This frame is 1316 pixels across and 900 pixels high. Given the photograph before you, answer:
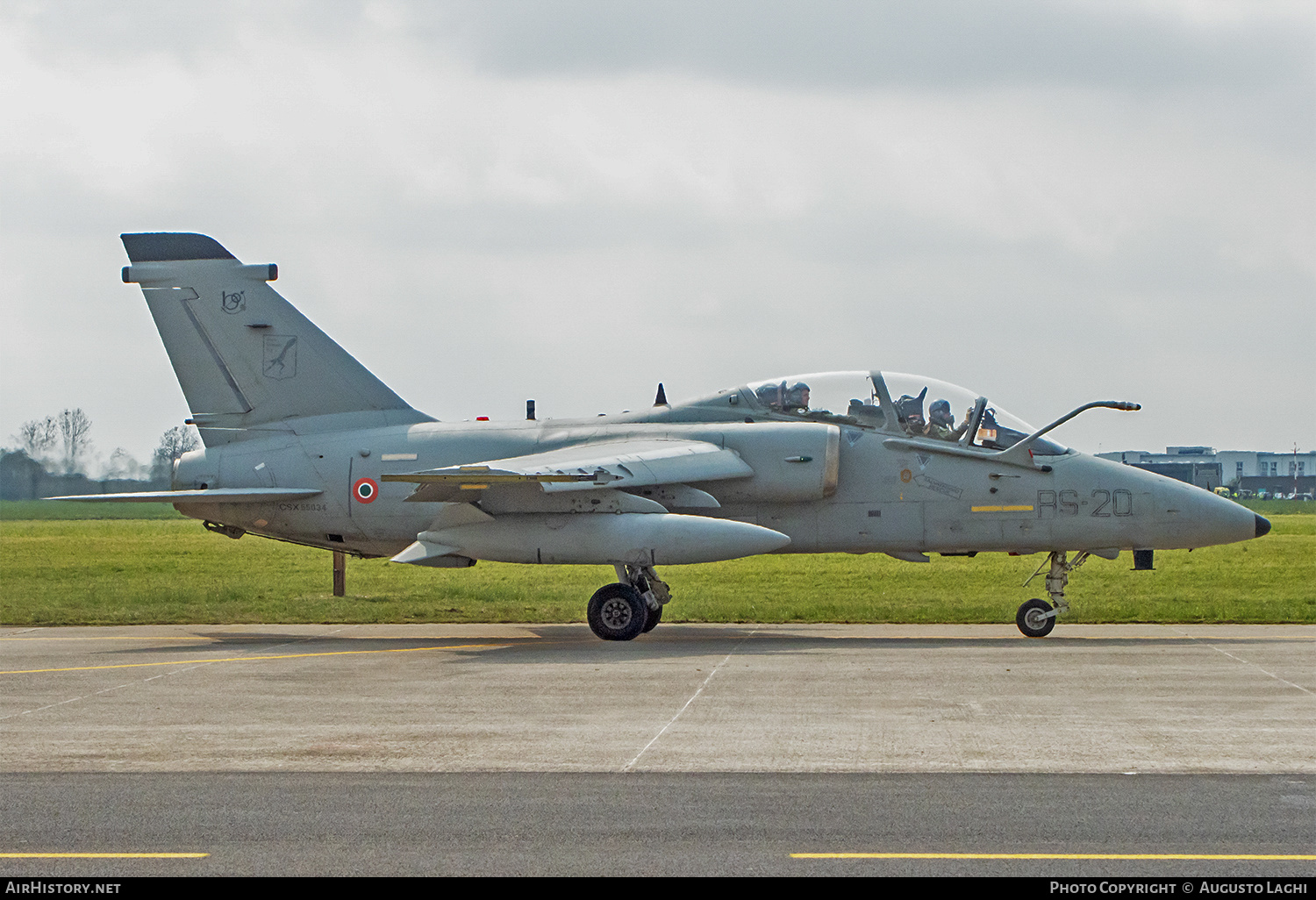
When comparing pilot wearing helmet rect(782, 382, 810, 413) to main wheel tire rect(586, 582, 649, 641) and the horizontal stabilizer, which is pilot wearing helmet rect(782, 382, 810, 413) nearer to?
main wheel tire rect(586, 582, 649, 641)

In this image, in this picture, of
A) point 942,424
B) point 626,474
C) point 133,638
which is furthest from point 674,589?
point 133,638

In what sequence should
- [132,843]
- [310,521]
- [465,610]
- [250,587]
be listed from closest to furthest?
[132,843] → [310,521] → [465,610] → [250,587]

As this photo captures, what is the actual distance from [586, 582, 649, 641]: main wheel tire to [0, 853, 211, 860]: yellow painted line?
10242 millimetres

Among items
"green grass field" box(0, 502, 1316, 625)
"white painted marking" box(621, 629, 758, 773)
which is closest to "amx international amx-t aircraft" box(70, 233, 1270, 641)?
"white painted marking" box(621, 629, 758, 773)

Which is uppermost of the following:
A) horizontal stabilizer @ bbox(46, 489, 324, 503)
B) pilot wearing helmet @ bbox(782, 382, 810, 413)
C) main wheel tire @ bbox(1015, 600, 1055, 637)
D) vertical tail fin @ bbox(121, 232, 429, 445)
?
vertical tail fin @ bbox(121, 232, 429, 445)

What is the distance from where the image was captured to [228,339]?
1895cm

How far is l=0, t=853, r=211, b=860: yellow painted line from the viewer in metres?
6.28

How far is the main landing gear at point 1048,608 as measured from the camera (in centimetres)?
1645

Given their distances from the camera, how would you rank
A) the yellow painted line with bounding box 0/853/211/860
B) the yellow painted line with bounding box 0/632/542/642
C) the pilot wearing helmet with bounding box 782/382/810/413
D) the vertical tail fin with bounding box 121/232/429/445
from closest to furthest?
1. the yellow painted line with bounding box 0/853/211/860
2. the yellow painted line with bounding box 0/632/542/642
3. the pilot wearing helmet with bounding box 782/382/810/413
4. the vertical tail fin with bounding box 121/232/429/445

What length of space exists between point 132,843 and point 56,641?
1133 centimetres

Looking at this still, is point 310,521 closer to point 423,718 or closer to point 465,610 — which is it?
point 465,610

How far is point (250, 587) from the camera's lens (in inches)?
1032

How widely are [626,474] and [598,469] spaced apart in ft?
1.16
